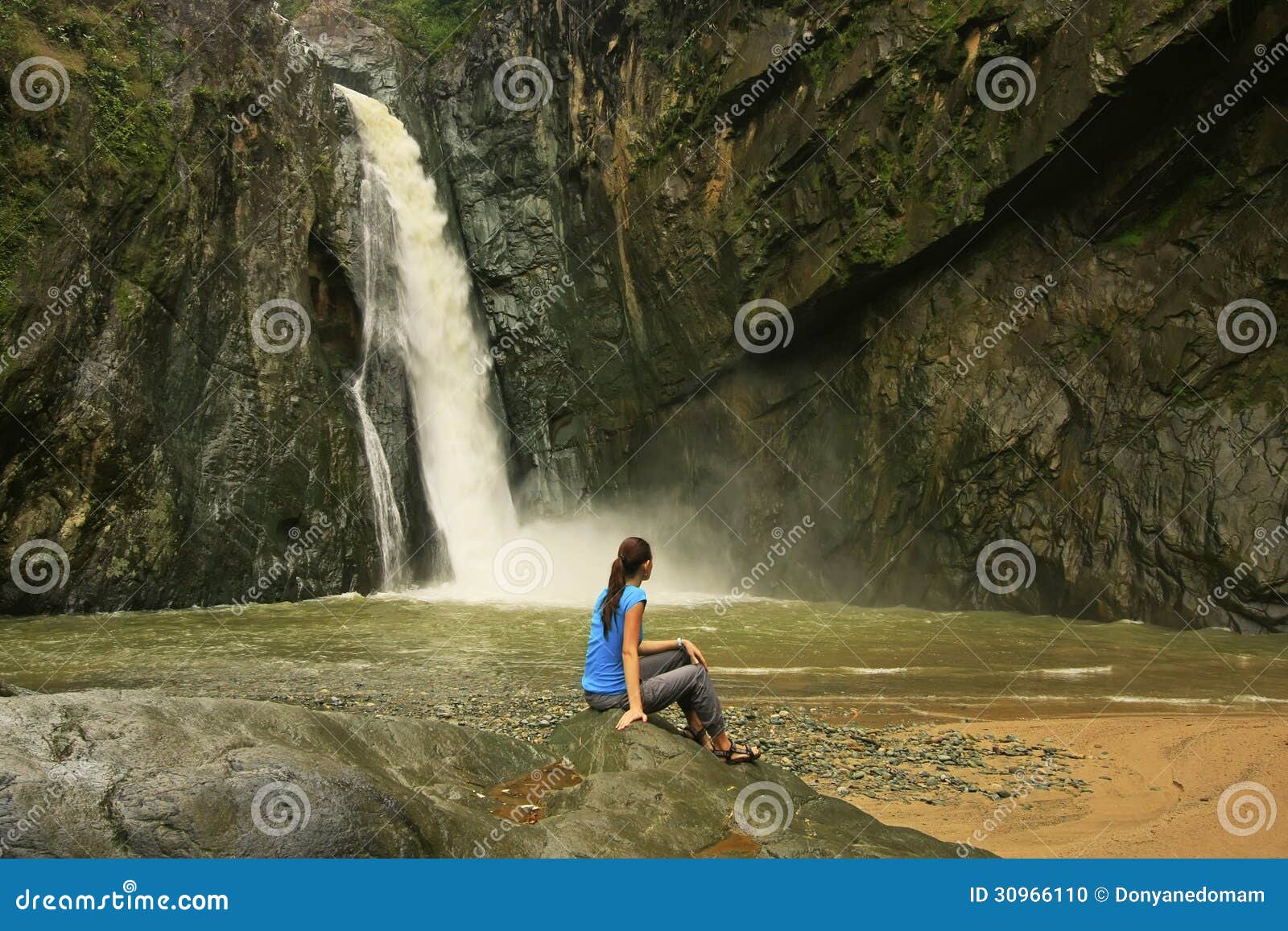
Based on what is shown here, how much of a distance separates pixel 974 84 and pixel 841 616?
8651 mm

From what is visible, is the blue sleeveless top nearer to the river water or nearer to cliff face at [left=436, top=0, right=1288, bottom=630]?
the river water

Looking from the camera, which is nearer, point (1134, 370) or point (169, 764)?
point (169, 764)

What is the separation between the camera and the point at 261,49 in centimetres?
2045

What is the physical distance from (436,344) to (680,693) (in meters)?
17.8

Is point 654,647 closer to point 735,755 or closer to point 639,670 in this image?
point 639,670

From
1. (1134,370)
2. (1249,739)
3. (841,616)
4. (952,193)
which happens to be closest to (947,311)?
(952,193)

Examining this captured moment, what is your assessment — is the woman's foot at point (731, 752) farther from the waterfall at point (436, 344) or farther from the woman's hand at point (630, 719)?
the waterfall at point (436, 344)

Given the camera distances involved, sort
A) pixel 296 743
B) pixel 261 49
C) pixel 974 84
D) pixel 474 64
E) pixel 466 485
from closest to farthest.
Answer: pixel 296 743 → pixel 974 84 → pixel 261 49 → pixel 466 485 → pixel 474 64

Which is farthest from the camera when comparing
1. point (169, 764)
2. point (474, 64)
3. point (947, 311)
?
point (474, 64)

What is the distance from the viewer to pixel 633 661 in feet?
19.8

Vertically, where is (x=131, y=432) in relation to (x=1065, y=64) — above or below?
below

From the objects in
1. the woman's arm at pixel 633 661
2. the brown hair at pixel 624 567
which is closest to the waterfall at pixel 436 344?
the brown hair at pixel 624 567

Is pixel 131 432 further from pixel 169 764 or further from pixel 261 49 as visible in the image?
pixel 169 764

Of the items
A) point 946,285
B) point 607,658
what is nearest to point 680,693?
point 607,658
